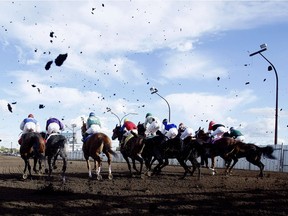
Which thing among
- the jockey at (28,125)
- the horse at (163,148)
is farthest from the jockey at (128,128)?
the jockey at (28,125)

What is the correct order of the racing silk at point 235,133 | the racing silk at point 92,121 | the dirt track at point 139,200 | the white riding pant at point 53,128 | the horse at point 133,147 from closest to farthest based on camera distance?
1. the dirt track at point 139,200
2. the white riding pant at point 53,128
3. the racing silk at point 92,121
4. the horse at point 133,147
5. the racing silk at point 235,133

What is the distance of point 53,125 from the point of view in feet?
51.3

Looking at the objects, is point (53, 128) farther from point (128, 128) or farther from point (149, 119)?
point (149, 119)

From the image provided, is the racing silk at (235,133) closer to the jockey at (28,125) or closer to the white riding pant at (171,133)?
the white riding pant at (171,133)

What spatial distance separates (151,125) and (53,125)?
433 cm

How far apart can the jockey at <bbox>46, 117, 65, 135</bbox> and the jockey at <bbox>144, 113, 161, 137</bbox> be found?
383 centimetres

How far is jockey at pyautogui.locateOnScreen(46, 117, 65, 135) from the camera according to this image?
1565cm

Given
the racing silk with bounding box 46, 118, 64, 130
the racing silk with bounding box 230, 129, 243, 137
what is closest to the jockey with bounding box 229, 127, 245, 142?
the racing silk with bounding box 230, 129, 243, 137

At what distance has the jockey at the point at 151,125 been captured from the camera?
58.0 ft

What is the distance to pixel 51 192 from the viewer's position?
11047 mm

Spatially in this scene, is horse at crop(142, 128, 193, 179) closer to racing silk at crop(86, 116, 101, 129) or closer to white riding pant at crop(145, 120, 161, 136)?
white riding pant at crop(145, 120, 161, 136)

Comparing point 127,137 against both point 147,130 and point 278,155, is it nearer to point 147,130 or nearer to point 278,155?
point 147,130

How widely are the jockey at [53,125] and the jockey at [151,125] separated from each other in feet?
12.6

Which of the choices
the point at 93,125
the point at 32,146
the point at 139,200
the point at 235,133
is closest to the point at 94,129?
the point at 93,125
